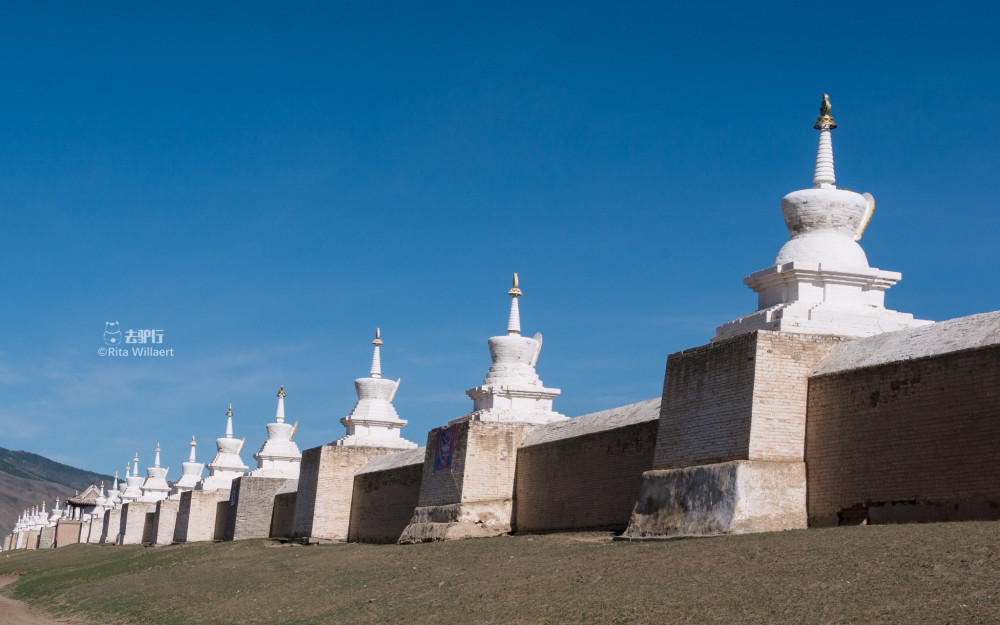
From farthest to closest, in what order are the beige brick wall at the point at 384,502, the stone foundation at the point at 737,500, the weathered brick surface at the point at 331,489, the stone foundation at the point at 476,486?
the weathered brick surface at the point at 331,489 → the beige brick wall at the point at 384,502 → the stone foundation at the point at 476,486 → the stone foundation at the point at 737,500

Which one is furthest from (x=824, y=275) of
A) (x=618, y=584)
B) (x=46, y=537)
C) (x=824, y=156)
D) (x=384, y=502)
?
(x=46, y=537)

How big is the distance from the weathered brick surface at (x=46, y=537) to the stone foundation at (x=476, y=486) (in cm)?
6734

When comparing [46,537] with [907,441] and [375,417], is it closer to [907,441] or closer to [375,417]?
[375,417]

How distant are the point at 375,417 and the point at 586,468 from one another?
638 inches

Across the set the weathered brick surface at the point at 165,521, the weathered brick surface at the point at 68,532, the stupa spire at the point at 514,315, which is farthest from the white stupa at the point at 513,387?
the weathered brick surface at the point at 68,532

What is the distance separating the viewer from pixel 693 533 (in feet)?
58.0

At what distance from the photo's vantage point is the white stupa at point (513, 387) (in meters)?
29.5

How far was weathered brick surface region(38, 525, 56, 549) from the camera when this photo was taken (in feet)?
288

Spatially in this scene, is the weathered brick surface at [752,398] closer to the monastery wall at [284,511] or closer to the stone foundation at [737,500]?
the stone foundation at [737,500]

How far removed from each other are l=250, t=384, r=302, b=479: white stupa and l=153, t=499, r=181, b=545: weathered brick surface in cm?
1104

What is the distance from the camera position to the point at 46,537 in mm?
89250

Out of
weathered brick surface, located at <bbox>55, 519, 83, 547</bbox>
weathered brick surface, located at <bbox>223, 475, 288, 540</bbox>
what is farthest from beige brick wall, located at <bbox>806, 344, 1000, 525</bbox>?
weathered brick surface, located at <bbox>55, 519, 83, 547</bbox>

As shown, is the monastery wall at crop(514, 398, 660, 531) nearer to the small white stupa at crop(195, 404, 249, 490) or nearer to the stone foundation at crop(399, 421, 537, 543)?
the stone foundation at crop(399, 421, 537, 543)

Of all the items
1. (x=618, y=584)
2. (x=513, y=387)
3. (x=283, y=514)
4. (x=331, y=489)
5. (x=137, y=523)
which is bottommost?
(x=137, y=523)
